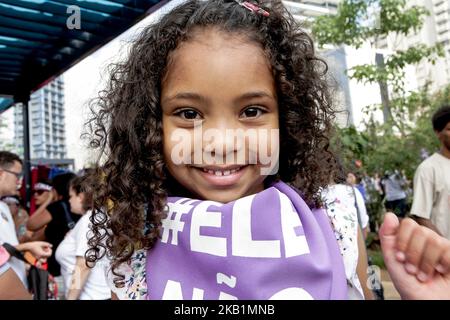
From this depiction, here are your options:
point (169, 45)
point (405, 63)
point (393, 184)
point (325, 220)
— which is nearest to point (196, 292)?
point (325, 220)

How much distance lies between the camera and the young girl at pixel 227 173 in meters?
0.60

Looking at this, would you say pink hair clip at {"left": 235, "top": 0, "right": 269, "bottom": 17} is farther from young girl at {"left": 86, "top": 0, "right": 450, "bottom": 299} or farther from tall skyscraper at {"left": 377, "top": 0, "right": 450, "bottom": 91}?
tall skyscraper at {"left": 377, "top": 0, "right": 450, "bottom": 91}

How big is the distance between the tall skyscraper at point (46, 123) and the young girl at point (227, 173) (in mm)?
2066

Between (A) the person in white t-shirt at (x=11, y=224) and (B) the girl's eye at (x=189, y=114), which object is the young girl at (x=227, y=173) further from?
(A) the person in white t-shirt at (x=11, y=224)

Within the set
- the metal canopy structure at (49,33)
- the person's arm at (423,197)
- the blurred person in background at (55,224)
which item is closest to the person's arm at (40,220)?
the blurred person in background at (55,224)

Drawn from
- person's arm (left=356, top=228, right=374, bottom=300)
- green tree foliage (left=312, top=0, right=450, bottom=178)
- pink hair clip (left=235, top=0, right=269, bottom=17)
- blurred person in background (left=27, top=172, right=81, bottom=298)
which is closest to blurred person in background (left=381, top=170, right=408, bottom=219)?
green tree foliage (left=312, top=0, right=450, bottom=178)

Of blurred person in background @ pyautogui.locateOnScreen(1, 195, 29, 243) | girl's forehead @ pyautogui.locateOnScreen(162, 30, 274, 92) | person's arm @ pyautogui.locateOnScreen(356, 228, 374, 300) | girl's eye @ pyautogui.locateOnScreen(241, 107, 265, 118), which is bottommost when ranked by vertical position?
blurred person in background @ pyautogui.locateOnScreen(1, 195, 29, 243)

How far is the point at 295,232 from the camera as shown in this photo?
2.01 feet

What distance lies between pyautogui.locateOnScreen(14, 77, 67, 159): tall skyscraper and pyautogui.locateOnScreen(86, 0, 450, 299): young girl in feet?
6.78

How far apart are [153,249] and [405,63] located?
4.05 metres

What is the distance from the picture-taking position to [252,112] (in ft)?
2.38

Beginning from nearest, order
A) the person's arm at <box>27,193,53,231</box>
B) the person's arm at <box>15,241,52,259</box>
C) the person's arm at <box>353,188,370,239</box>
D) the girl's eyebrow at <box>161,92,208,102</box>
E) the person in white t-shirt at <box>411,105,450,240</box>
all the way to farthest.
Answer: the girl's eyebrow at <box>161,92,208,102</box> → the person's arm at <box>353,188,370,239</box> → the person's arm at <box>15,241,52,259</box> → the person in white t-shirt at <box>411,105,450,240</box> → the person's arm at <box>27,193,53,231</box>

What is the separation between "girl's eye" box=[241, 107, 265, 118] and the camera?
2.36 ft

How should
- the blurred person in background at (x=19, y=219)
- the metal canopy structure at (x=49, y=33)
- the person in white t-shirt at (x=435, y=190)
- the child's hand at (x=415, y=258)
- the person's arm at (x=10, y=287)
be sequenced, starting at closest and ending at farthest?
1. the child's hand at (x=415, y=258)
2. the person's arm at (x=10, y=287)
3. the metal canopy structure at (x=49, y=33)
4. the person in white t-shirt at (x=435, y=190)
5. the blurred person in background at (x=19, y=219)
